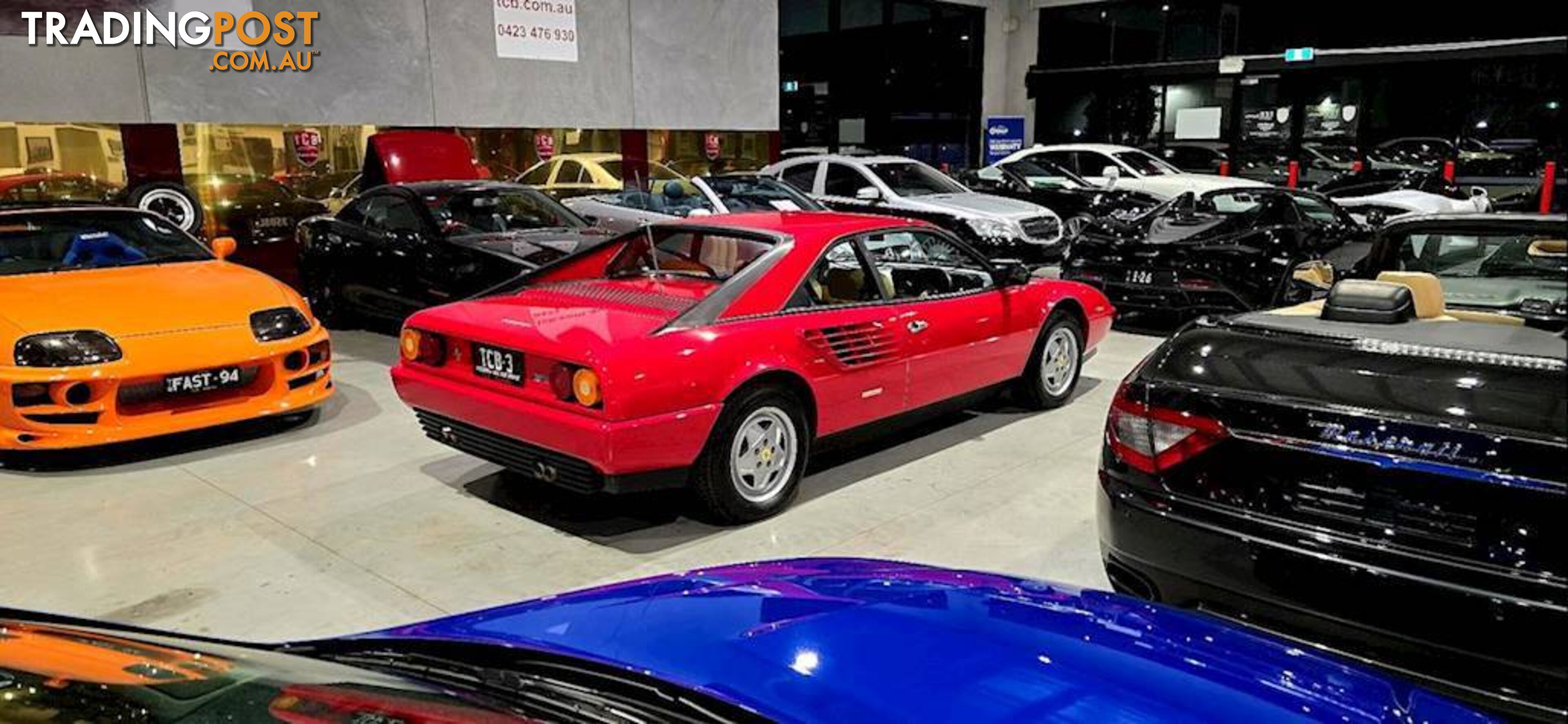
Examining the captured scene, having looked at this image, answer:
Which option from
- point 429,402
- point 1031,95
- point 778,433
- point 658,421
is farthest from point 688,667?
point 1031,95

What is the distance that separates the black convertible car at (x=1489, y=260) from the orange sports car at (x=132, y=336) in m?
4.78

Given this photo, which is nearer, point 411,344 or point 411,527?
point 411,527

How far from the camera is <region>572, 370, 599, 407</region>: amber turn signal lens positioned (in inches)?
139

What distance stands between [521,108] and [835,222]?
8669 millimetres

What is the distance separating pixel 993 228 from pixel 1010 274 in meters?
5.44

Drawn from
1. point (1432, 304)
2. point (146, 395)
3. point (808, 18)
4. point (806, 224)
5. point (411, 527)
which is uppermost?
point (808, 18)

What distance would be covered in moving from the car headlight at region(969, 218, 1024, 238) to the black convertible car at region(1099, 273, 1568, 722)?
314 inches

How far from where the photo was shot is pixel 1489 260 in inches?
A: 152

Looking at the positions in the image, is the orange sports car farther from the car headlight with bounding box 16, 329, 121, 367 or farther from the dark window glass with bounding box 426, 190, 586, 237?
the dark window glass with bounding box 426, 190, 586, 237

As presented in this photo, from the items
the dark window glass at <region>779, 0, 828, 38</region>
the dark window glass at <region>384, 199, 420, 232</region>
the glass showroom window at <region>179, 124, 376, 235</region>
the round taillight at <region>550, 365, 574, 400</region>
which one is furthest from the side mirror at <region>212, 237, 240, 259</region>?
the dark window glass at <region>779, 0, 828, 38</region>

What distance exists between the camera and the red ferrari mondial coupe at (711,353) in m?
3.62

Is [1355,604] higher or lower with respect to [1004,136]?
lower

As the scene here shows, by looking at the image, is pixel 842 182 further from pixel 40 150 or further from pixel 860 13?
pixel 860 13

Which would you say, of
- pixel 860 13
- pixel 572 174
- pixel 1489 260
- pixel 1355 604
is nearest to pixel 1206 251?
pixel 1489 260
